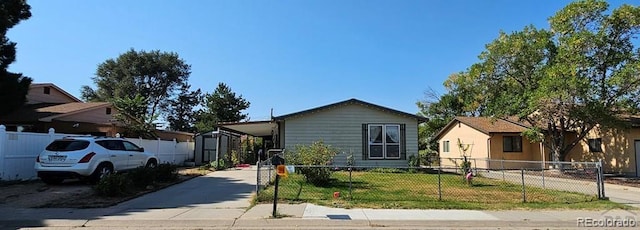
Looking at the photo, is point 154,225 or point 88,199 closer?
point 154,225

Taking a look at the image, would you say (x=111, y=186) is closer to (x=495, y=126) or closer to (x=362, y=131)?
(x=362, y=131)

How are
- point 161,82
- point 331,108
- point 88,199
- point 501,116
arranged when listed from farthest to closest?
point 161,82 < point 501,116 < point 331,108 < point 88,199

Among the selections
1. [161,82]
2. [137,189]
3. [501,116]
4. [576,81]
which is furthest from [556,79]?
[161,82]

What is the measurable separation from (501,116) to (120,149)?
18834 mm

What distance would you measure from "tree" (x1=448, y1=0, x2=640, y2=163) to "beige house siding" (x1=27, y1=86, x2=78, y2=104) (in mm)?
26333

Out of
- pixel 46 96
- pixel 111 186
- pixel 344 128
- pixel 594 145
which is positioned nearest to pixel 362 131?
pixel 344 128

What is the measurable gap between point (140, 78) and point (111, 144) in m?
44.1

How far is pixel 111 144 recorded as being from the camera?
47.9 feet

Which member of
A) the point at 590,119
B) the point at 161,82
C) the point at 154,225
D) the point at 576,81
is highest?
the point at 161,82

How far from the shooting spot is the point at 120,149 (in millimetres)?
15008

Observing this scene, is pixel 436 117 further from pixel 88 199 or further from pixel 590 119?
pixel 88 199

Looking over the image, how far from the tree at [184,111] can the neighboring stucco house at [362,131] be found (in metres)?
39.6

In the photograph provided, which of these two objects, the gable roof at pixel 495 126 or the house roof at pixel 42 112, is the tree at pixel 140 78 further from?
the gable roof at pixel 495 126

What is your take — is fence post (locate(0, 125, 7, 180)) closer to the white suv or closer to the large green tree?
the white suv
